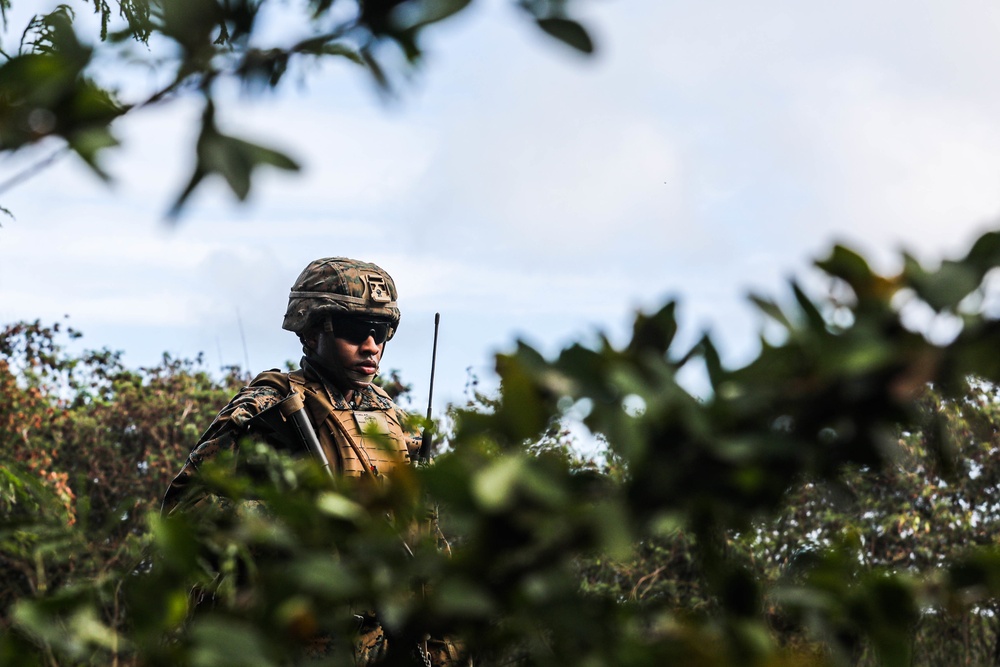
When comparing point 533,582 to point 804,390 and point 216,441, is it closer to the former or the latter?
point 804,390

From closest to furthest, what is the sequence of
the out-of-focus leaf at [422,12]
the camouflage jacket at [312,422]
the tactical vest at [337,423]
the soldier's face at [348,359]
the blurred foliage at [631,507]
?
1. the blurred foliage at [631,507]
2. the out-of-focus leaf at [422,12]
3. the camouflage jacket at [312,422]
4. the tactical vest at [337,423]
5. the soldier's face at [348,359]

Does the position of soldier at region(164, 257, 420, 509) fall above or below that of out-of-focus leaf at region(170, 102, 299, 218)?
below

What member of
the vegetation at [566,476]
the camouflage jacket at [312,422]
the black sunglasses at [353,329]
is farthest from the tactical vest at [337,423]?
the vegetation at [566,476]

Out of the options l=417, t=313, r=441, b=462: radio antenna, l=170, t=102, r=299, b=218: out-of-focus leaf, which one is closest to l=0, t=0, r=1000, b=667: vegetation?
l=170, t=102, r=299, b=218: out-of-focus leaf

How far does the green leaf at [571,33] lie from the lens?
41.4 inches

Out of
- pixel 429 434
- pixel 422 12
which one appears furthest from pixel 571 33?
pixel 429 434

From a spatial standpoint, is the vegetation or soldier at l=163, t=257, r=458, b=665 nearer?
the vegetation

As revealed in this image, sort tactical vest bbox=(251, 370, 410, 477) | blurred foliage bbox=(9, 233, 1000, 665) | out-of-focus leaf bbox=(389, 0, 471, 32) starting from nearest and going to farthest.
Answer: blurred foliage bbox=(9, 233, 1000, 665), out-of-focus leaf bbox=(389, 0, 471, 32), tactical vest bbox=(251, 370, 410, 477)

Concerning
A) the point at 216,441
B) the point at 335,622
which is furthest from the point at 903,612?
the point at 216,441

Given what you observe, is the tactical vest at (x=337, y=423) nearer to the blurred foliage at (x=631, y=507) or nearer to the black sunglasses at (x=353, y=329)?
Answer: the black sunglasses at (x=353, y=329)

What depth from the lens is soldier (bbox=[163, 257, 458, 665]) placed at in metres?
5.43

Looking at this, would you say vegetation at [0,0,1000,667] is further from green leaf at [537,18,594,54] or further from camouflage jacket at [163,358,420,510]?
camouflage jacket at [163,358,420,510]

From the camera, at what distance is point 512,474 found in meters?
0.88

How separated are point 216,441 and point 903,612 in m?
4.62
